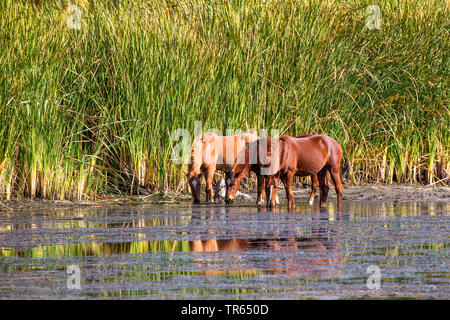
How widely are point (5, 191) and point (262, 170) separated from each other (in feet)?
11.4

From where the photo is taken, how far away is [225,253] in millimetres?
7270

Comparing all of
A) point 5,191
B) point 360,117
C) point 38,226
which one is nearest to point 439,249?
point 38,226

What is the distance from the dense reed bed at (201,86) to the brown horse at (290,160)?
169 cm

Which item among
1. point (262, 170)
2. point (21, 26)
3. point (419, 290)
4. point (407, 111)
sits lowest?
point (419, 290)

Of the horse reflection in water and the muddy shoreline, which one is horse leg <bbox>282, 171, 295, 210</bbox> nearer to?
the muddy shoreline

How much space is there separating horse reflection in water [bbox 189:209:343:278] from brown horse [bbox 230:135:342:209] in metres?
2.92

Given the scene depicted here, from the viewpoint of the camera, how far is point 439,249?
293 inches

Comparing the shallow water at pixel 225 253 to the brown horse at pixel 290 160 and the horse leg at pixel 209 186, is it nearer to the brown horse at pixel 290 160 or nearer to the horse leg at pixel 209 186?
the brown horse at pixel 290 160

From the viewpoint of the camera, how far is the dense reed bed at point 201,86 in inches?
483

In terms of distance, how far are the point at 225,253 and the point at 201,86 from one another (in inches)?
252

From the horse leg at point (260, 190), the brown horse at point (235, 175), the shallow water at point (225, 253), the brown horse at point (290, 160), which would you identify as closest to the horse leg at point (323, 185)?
the brown horse at point (290, 160)

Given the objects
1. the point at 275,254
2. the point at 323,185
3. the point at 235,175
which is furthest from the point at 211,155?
the point at 275,254

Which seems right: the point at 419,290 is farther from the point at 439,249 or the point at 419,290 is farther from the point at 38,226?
the point at 38,226

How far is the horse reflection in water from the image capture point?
639cm
